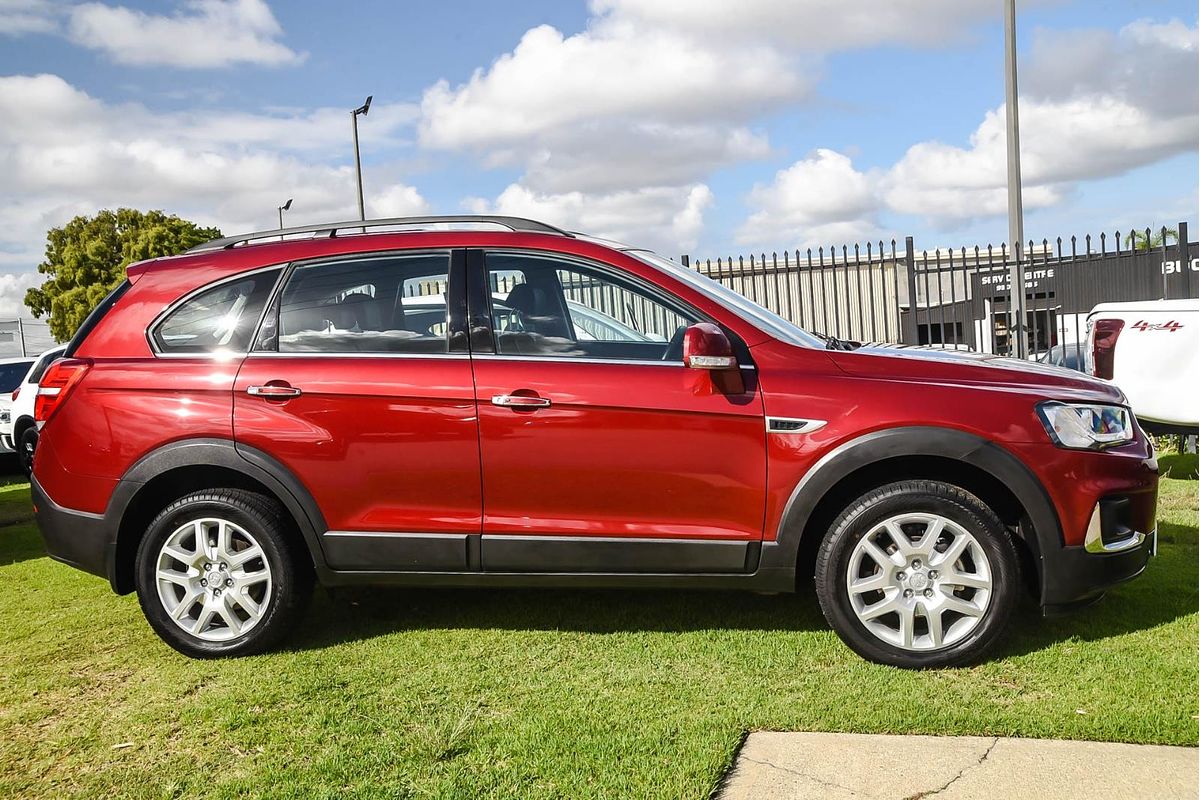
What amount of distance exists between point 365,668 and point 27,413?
10.5 m

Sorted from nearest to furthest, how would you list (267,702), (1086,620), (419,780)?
(419,780) < (267,702) < (1086,620)

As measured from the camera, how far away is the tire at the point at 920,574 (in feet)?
12.6

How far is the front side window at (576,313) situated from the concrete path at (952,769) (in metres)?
1.59

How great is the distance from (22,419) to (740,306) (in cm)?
1143

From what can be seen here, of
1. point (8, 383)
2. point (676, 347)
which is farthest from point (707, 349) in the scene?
point (8, 383)

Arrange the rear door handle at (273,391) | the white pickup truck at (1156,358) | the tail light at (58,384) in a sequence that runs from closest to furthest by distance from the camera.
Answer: the rear door handle at (273,391) < the tail light at (58,384) < the white pickup truck at (1156,358)

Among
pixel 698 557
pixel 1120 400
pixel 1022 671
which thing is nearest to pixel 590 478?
pixel 698 557

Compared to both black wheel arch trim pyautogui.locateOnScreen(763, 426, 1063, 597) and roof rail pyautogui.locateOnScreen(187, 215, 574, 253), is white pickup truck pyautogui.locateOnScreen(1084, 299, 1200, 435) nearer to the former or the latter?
black wheel arch trim pyautogui.locateOnScreen(763, 426, 1063, 597)

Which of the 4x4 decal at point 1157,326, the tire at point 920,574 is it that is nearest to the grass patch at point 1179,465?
the 4x4 decal at point 1157,326

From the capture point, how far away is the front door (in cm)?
390

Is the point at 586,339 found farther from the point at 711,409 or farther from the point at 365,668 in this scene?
the point at 365,668

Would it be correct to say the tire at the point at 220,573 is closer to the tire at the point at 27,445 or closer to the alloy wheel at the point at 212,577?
the alloy wheel at the point at 212,577

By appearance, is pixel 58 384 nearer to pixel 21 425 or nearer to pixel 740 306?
pixel 740 306

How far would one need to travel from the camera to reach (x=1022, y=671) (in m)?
3.88
